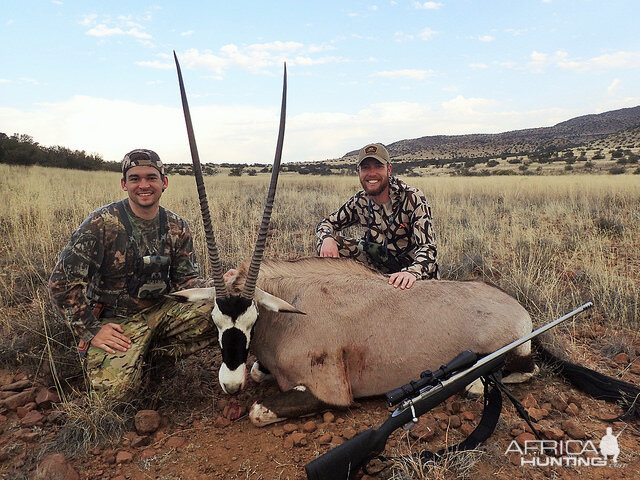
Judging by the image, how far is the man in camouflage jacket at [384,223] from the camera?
4.41 meters

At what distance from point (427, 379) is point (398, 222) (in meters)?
2.68

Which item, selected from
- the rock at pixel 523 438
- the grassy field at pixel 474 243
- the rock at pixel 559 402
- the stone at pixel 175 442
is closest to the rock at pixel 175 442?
the stone at pixel 175 442

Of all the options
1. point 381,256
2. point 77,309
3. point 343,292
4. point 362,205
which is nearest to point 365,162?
point 362,205

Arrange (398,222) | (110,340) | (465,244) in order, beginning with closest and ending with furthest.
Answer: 1. (110,340)
2. (398,222)
3. (465,244)

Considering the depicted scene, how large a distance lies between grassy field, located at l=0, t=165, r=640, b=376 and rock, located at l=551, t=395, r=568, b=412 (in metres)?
1.38

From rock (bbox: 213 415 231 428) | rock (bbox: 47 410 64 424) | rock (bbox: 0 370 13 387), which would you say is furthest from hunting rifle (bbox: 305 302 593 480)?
rock (bbox: 0 370 13 387)

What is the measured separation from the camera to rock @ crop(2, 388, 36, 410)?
3051 millimetres

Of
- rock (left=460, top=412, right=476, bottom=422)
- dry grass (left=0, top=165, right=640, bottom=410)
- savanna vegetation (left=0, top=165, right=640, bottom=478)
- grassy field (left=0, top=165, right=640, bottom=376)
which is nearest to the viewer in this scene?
rock (left=460, top=412, right=476, bottom=422)

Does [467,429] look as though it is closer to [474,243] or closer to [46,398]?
[46,398]

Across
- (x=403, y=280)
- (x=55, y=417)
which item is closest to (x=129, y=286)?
(x=55, y=417)

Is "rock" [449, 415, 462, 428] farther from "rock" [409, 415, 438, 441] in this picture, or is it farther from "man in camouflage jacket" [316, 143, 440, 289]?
"man in camouflage jacket" [316, 143, 440, 289]

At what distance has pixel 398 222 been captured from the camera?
16.0 ft

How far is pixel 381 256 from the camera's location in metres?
5.11

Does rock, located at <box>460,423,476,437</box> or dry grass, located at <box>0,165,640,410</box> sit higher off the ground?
dry grass, located at <box>0,165,640,410</box>
